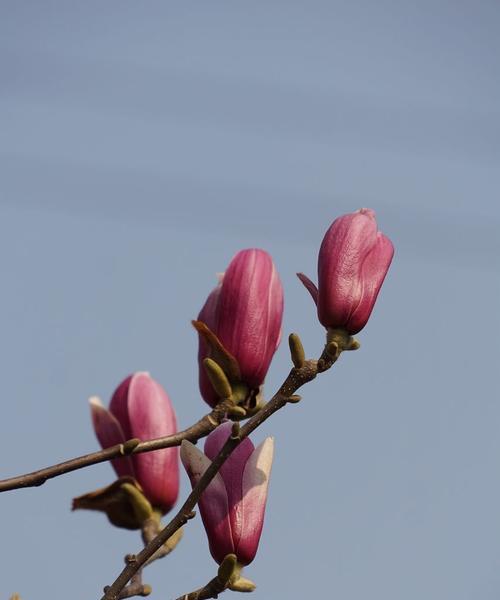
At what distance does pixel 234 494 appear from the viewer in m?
1.07

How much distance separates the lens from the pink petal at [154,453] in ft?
4.63

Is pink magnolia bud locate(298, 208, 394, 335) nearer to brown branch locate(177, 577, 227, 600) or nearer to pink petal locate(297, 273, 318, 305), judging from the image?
pink petal locate(297, 273, 318, 305)

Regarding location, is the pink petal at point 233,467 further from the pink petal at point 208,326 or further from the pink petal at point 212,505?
the pink petal at point 208,326

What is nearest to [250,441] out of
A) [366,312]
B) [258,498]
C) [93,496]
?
[258,498]

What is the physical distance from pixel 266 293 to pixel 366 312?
159mm

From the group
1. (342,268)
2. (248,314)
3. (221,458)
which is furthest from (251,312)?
(221,458)

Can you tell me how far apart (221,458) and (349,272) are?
0.23 metres

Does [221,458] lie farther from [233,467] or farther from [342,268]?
[342,268]

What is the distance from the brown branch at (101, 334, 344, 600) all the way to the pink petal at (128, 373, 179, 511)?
406 millimetres

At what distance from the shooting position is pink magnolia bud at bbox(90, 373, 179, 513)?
1412mm

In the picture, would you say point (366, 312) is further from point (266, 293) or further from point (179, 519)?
point (179, 519)

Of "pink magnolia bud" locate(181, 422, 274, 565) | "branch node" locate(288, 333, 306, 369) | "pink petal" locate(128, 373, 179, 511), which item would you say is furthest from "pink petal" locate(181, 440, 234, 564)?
"pink petal" locate(128, 373, 179, 511)

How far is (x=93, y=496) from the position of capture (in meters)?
1.38

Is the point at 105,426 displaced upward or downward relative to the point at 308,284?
downward
